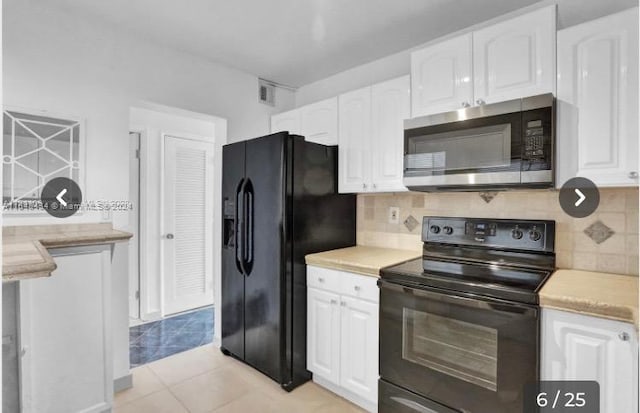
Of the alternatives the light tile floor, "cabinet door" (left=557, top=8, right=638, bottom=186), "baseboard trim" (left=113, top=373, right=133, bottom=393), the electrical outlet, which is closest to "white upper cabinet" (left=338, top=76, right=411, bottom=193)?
the electrical outlet

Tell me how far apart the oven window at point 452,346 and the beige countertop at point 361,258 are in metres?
0.32

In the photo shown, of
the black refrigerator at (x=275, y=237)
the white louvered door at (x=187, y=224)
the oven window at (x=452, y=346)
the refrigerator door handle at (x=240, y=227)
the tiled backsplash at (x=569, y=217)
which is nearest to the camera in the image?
the oven window at (x=452, y=346)

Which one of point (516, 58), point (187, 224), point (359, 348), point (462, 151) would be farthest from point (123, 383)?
point (516, 58)

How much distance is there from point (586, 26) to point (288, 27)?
5.44 ft

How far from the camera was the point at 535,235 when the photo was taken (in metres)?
1.97

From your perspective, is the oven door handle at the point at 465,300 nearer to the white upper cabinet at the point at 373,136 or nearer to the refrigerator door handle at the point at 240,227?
the white upper cabinet at the point at 373,136

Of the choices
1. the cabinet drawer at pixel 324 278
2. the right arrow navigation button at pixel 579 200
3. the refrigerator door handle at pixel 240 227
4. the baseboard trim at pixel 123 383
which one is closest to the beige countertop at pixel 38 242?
the refrigerator door handle at pixel 240 227

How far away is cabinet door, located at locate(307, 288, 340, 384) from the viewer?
2.21 meters

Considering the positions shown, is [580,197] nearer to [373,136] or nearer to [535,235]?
[535,235]

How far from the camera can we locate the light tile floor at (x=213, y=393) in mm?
2127

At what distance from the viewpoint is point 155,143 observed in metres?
3.58

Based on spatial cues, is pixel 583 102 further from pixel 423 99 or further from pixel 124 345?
pixel 124 345

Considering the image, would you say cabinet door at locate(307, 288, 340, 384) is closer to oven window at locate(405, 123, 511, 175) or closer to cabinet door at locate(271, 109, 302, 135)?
oven window at locate(405, 123, 511, 175)

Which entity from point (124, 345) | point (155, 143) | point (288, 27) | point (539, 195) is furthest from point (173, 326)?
point (539, 195)
